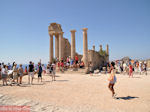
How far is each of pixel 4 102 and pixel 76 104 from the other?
11.2 ft

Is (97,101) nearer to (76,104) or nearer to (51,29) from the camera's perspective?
(76,104)

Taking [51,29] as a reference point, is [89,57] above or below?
below

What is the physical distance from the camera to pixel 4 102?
5.25 metres

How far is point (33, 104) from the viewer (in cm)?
494

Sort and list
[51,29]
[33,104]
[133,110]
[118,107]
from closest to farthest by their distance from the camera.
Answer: [133,110] < [118,107] < [33,104] < [51,29]

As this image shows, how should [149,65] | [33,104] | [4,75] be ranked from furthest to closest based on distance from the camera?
1. [149,65]
2. [4,75]
3. [33,104]

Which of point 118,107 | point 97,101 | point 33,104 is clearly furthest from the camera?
point 97,101

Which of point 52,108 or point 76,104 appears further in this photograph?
point 76,104

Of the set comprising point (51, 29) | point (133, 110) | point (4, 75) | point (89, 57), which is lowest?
point (133, 110)

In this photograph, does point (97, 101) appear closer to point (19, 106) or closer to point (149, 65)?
point (19, 106)

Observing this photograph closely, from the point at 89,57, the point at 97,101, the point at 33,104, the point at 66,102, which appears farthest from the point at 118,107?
the point at 89,57

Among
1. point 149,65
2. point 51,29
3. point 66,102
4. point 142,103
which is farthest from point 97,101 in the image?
point 149,65

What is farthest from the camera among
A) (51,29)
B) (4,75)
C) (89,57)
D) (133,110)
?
(51,29)

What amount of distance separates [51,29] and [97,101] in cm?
2092
